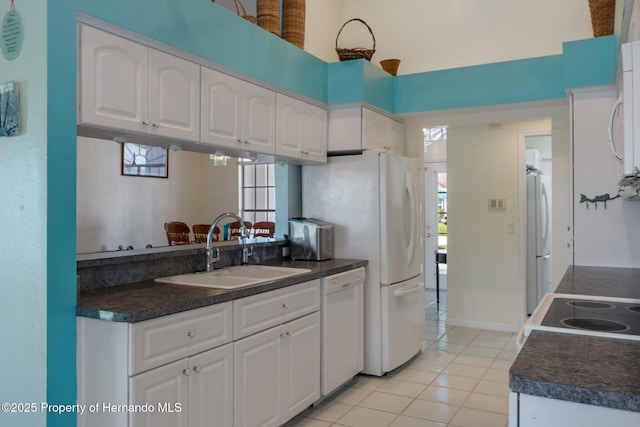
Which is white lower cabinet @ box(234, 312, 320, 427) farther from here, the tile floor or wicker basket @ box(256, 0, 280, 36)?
wicker basket @ box(256, 0, 280, 36)

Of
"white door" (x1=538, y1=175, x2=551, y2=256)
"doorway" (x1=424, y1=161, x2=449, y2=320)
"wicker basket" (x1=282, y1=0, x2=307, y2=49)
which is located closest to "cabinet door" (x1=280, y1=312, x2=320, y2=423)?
"wicker basket" (x1=282, y1=0, x2=307, y2=49)

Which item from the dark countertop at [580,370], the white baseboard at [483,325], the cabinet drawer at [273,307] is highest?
the dark countertop at [580,370]

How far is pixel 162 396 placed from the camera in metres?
1.94

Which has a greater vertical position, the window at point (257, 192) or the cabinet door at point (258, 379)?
the window at point (257, 192)

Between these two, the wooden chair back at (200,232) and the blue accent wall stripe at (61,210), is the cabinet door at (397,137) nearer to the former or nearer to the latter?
the wooden chair back at (200,232)

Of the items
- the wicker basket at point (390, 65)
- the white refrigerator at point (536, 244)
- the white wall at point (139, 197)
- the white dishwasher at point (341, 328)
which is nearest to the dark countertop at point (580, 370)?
the white dishwasher at point (341, 328)

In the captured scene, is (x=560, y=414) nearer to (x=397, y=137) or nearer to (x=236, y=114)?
(x=236, y=114)

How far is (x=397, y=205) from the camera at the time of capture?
12.5 ft

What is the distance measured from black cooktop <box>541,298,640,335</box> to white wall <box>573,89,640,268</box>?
1354 millimetres

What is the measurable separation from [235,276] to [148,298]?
0.94 meters

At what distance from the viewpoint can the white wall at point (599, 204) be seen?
3227 millimetres

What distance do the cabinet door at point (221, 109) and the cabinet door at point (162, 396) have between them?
3.93ft

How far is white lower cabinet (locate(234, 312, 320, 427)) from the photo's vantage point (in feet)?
7.84

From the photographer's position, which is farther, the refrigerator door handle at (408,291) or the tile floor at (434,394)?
the refrigerator door handle at (408,291)
